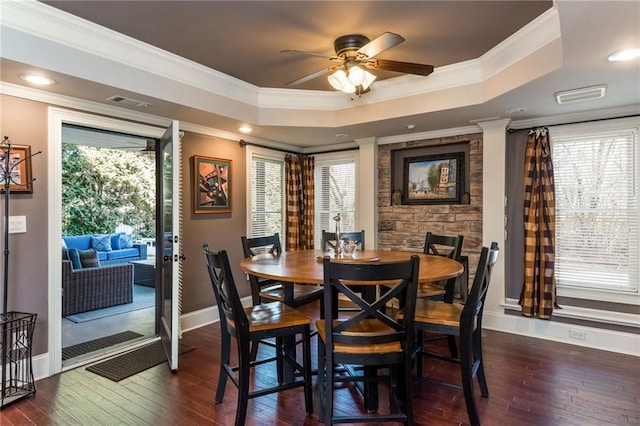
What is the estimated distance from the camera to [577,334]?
3.54 m

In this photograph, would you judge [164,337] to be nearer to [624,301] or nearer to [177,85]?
[177,85]

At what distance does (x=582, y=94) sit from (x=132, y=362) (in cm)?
443

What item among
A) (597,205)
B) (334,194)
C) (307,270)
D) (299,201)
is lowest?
(307,270)

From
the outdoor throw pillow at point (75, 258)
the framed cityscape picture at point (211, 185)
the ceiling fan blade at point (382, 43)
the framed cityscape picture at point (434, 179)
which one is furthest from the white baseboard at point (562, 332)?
the outdoor throw pillow at point (75, 258)

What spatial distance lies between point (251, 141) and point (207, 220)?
1.23 m

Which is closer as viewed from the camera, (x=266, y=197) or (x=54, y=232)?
(x=54, y=232)

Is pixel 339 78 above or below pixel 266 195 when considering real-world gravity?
above

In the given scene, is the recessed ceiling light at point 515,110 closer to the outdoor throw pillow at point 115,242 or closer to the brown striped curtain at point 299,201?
the brown striped curtain at point 299,201

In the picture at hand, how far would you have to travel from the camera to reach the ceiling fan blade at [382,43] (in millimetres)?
2119

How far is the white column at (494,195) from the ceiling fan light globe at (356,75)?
200cm

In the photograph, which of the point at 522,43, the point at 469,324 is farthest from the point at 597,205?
the point at 469,324

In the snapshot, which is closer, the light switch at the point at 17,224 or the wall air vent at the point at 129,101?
the light switch at the point at 17,224

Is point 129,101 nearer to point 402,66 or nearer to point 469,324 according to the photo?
point 402,66

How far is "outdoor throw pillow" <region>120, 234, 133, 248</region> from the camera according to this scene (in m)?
7.79
